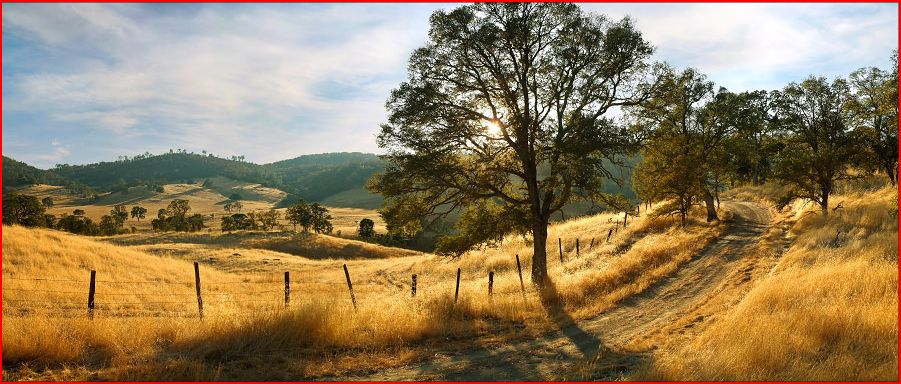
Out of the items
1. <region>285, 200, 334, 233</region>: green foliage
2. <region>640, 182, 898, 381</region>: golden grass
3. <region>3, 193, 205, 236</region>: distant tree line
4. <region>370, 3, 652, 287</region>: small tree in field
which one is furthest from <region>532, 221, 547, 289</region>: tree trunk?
<region>285, 200, 334, 233</region>: green foliage

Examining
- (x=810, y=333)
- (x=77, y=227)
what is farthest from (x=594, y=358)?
(x=77, y=227)

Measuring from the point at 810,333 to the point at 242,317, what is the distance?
12265 mm

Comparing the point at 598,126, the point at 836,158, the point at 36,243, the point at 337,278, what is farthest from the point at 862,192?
the point at 36,243

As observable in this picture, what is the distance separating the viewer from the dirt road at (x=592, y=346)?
9969 millimetres

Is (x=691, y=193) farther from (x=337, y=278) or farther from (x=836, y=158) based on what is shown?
(x=337, y=278)

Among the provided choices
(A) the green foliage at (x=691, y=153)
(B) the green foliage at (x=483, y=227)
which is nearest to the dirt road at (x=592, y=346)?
(B) the green foliage at (x=483, y=227)

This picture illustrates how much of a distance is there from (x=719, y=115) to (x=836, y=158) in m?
8.06

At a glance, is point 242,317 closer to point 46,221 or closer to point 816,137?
point 816,137

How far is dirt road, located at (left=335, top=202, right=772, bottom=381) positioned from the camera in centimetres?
997

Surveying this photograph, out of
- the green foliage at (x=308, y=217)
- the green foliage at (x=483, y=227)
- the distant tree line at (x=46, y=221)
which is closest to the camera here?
the green foliage at (x=483, y=227)

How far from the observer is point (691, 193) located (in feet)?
115

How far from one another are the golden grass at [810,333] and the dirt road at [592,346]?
5.12 ft

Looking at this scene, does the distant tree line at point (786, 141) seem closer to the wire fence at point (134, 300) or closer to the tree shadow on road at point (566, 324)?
the tree shadow on road at point (566, 324)

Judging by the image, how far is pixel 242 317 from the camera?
11.7 metres
